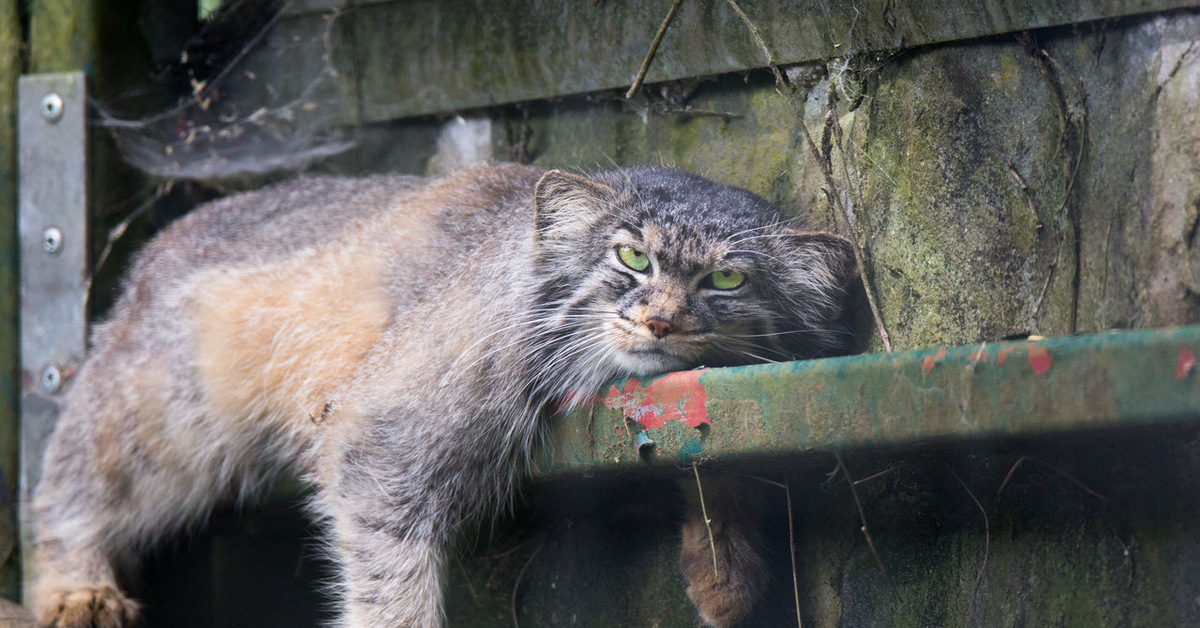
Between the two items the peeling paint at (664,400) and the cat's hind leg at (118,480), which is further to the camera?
the cat's hind leg at (118,480)

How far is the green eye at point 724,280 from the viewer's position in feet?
8.44

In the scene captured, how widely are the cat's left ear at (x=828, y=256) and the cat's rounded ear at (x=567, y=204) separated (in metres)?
0.50

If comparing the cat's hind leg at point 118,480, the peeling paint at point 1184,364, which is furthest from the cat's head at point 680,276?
the cat's hind leg at point 118,480

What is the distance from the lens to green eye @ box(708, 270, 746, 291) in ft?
8.44

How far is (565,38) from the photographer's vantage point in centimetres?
333

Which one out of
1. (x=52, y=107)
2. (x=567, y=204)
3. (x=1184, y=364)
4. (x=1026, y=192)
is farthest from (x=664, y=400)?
(x=52, y=107)

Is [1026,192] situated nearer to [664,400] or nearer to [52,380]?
[664,400]

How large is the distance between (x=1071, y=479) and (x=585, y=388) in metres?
1.13

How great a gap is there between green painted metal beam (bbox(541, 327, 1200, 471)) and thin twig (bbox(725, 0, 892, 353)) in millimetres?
472

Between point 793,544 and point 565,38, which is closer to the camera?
point 793,544

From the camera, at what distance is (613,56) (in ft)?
10.5

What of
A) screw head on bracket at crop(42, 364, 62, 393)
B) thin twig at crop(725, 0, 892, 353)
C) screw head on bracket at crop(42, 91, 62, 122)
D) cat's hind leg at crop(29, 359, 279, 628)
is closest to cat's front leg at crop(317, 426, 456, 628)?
cat's hind leg at crop(29, 359, 279, 628)

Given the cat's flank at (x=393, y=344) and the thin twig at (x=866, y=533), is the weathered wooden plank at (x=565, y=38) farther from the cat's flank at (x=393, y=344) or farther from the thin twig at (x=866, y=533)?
the thin twig at (x=866, y=533)

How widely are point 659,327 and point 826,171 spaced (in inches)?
27.5
